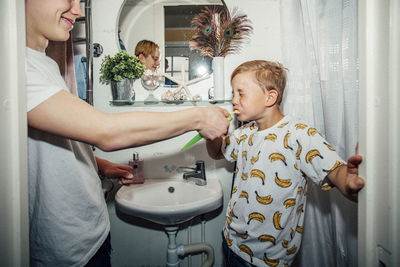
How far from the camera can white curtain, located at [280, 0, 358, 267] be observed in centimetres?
79

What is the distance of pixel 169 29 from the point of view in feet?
4.30

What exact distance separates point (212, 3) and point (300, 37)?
1.95 feet

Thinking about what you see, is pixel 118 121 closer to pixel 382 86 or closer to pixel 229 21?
pixel 382 86

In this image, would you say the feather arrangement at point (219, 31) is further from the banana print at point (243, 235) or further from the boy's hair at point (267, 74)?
the banana print at point (243, 235)

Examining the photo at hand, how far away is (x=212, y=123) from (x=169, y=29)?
824 millimetres

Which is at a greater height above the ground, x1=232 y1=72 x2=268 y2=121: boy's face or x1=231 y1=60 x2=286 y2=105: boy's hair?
x1=231 y1=60 x2=286 y2=105: boy's hair

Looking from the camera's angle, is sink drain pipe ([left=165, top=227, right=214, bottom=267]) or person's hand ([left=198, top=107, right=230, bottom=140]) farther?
sink drain pipe ([left=165, top=227, right=214, bottom=267])

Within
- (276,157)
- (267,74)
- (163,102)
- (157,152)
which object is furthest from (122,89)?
(276,157)

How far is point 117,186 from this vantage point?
1396 millimetres

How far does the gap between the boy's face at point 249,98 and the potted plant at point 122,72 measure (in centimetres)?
60

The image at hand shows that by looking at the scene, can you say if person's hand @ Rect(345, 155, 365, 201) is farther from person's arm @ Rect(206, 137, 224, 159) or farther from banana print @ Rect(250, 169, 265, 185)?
person's arm @ Rect(206, 137, 224, 159)

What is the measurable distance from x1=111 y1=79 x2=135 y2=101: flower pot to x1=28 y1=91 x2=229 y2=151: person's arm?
673 mm

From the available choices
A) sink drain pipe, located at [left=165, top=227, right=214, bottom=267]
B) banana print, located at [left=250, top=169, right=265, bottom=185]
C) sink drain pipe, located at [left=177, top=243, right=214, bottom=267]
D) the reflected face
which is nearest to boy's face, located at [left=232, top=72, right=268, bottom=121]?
banana print, located at [left=250, top=169, right=265, bottom=185]

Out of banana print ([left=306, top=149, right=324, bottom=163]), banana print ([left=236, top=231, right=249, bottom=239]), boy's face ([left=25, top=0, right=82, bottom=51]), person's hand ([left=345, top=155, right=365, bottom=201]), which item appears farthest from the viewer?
banana print ([left=236, top=231, right=249, bottom=239])
